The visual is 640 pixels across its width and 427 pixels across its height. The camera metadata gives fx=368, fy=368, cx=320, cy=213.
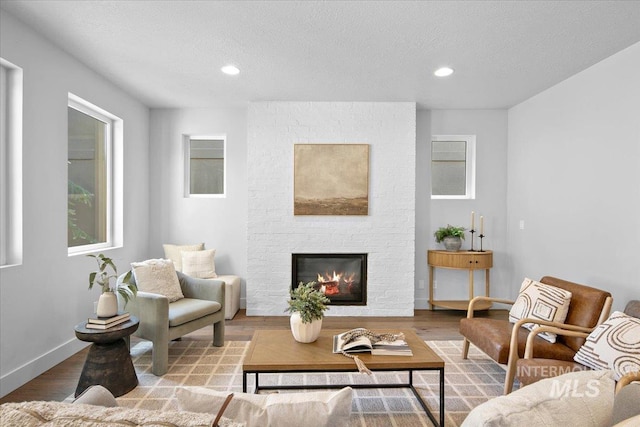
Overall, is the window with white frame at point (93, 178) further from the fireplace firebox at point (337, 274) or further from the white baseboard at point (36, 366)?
the fireplace firebox at point (337, 274)

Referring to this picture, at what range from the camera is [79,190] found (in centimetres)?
356

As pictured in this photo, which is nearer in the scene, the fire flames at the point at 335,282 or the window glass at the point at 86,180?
the window glass at the point at 86,180

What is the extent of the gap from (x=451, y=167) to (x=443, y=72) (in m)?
1.75

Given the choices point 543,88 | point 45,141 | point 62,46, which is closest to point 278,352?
point 45,141

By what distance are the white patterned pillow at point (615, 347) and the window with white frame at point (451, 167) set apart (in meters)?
2.90

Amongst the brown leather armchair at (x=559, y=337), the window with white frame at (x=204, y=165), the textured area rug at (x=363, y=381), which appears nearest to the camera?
the textured area rug at (x=363, y=381)

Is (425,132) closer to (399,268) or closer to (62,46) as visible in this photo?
(399,268)

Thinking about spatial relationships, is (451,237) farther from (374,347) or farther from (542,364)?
(374,347)

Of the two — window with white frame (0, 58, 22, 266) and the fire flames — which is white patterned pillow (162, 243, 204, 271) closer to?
the fire flames

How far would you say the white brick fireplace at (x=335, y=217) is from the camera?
4.58 m

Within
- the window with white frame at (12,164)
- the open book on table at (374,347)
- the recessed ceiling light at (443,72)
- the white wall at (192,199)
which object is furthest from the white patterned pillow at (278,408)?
the white wall at (192,199)

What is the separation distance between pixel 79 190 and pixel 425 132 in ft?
13.4

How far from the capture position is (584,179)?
3490 millimetres

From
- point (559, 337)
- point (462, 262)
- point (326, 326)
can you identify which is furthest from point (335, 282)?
point (559, 337)
